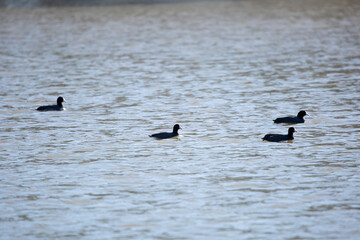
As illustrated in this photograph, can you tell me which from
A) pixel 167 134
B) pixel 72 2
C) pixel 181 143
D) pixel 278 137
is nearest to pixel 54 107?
pixel 167 134

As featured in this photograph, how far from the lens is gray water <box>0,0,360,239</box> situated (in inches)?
572

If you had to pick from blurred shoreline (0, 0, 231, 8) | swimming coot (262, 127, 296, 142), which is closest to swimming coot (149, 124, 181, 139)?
swimming coot (262, 127, 296, 142)

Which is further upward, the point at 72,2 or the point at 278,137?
the point at 72,2

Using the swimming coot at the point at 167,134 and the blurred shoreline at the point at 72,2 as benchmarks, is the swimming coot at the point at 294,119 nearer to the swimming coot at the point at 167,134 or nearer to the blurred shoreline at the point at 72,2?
the swimming coot at the point at 167,134

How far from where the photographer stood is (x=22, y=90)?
32531 mm

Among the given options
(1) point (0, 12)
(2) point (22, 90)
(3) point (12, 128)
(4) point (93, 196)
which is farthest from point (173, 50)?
(1) point (0, 12)

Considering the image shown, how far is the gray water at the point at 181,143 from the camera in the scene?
1452cm

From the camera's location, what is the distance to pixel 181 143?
70.8 feet

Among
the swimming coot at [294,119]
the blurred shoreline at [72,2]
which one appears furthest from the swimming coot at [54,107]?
the blurred shoreline at [72,2]

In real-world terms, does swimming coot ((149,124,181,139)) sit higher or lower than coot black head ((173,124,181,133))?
lower

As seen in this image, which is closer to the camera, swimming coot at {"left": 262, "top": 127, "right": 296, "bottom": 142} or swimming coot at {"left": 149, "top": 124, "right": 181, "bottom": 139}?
swimming coot at {"left": 262, "top": 127, "right": 296, "bottom": 142}

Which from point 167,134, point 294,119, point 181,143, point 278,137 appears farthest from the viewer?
point 294,119

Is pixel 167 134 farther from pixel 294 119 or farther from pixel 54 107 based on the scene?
pixel 54 107

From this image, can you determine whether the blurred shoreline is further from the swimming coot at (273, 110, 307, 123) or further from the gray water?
the swimming coot at (273, 110, 307, 123)
